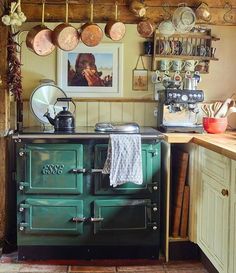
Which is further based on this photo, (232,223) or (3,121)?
(3,121)

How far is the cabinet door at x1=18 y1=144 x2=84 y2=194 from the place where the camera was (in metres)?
3.01

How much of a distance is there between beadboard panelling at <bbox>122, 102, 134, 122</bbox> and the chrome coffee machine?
0.34 m

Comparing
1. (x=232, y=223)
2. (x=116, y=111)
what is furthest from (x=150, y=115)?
(x=232, y=223)

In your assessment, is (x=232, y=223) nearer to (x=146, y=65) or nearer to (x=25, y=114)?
(x=146, y=65)

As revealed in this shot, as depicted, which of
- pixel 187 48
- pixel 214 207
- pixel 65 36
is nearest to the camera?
pixel 214 207

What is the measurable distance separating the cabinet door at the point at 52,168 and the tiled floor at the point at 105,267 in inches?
20.9

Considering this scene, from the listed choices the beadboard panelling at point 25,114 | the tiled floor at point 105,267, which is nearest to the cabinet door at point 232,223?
the tiled floor at point 105,267

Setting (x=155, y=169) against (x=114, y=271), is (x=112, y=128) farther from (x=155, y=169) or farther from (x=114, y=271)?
(x=114, y=271)

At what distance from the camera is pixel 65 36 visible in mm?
3250

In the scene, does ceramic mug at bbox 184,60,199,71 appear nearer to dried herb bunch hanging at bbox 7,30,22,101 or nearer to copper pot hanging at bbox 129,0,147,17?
copper pot hanging at bbox 129,0,147,17

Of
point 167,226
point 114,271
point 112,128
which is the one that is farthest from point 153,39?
point 114,271

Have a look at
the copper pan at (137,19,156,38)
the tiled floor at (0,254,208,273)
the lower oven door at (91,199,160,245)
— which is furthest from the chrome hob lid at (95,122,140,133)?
the tiled floor at (0,254,208,273)

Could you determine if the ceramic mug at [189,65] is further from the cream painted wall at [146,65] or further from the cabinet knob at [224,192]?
the cabinet knob at [224,192]

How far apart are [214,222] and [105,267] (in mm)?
874
